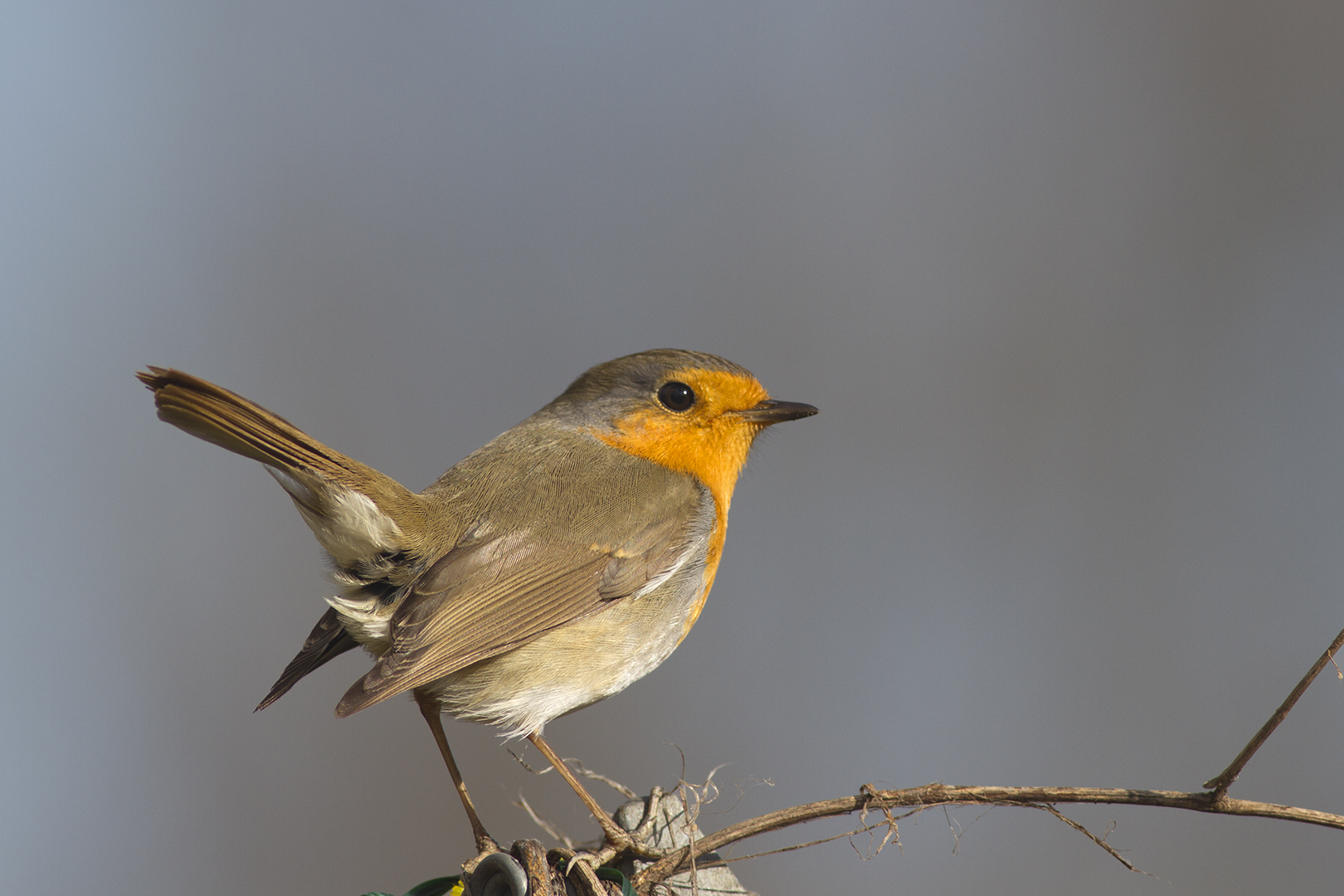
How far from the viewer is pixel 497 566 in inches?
89.6

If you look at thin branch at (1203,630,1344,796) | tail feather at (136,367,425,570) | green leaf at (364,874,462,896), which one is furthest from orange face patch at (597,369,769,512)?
thin branch at (1203,630,1344,796)

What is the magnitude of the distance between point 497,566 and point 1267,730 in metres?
1.56

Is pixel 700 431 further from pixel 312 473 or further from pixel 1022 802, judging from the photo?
pixel 1022 802

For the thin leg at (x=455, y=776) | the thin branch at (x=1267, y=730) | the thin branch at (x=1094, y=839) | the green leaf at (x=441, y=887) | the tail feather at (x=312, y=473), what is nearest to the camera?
the thin branch at (x=1267, y=730)

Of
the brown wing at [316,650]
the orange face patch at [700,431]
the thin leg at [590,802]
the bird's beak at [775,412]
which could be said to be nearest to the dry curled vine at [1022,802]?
the thin leg at [590,802]

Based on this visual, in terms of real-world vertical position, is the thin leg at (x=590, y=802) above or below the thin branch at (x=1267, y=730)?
below

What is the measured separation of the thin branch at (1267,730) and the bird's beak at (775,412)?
164cm

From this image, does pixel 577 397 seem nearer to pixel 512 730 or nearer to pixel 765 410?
pixel 765 410

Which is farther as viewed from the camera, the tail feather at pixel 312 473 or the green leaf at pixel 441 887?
the tail feather at pixel 312 473

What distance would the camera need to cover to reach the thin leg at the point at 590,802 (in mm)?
1881

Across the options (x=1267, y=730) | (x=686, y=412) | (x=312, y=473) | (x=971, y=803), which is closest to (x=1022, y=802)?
(x=971, y=803)

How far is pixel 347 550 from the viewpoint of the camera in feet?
7.45

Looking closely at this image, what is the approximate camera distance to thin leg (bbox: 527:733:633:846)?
1881 mm

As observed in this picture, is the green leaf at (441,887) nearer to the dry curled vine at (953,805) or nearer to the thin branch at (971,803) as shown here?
the dry curled vine at (953,805)
